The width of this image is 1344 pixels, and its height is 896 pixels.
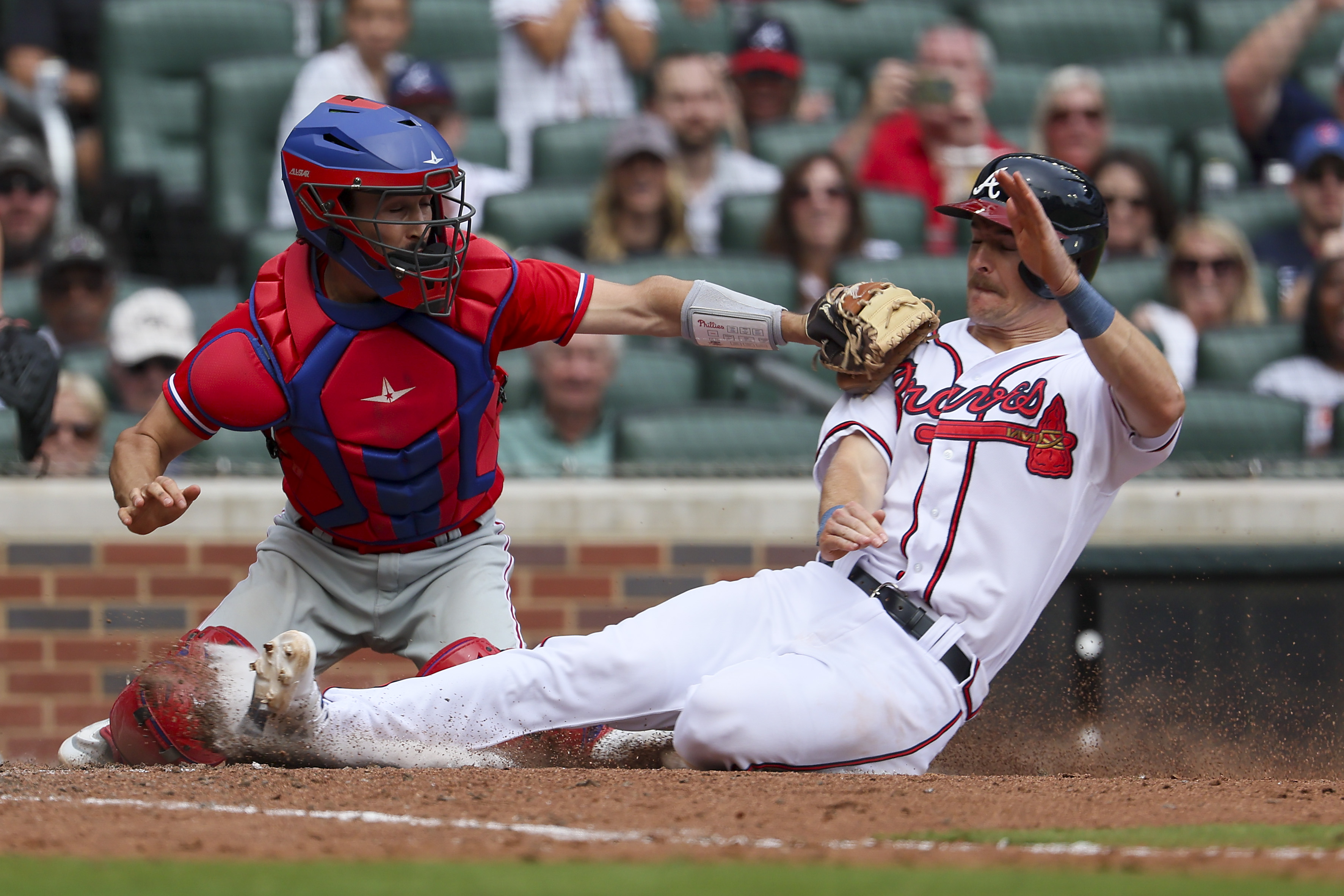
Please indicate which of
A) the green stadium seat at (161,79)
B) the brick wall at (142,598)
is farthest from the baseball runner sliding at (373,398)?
the green stadium seat at (161,79)

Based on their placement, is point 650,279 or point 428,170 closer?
point 428,170

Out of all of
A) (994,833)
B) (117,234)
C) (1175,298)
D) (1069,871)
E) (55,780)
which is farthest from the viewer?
(117,234)

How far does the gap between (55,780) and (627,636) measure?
45.8 inches

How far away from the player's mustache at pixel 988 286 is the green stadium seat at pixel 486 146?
3436 mm

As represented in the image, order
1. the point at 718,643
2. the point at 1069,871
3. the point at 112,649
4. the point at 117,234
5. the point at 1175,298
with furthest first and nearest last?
the point at 117,234 → the point at 1175,298 → the point at 112,649 → the point at 718,643 → the point at 1069,871

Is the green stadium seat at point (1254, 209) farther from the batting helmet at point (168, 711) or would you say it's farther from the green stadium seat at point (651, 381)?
the batting helmet at point (168, 711)

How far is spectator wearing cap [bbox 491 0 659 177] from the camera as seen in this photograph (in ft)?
21.5

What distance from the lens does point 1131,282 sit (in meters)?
5.56

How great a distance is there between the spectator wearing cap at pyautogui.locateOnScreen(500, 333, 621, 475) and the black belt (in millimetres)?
1682

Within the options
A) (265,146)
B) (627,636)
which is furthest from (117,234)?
(627,636)

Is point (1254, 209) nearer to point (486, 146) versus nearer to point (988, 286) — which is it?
point (486, 146)

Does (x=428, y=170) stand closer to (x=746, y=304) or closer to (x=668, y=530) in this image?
(x=746, y=304)

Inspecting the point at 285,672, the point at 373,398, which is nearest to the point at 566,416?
the point at 373,398

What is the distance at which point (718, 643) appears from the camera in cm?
328
